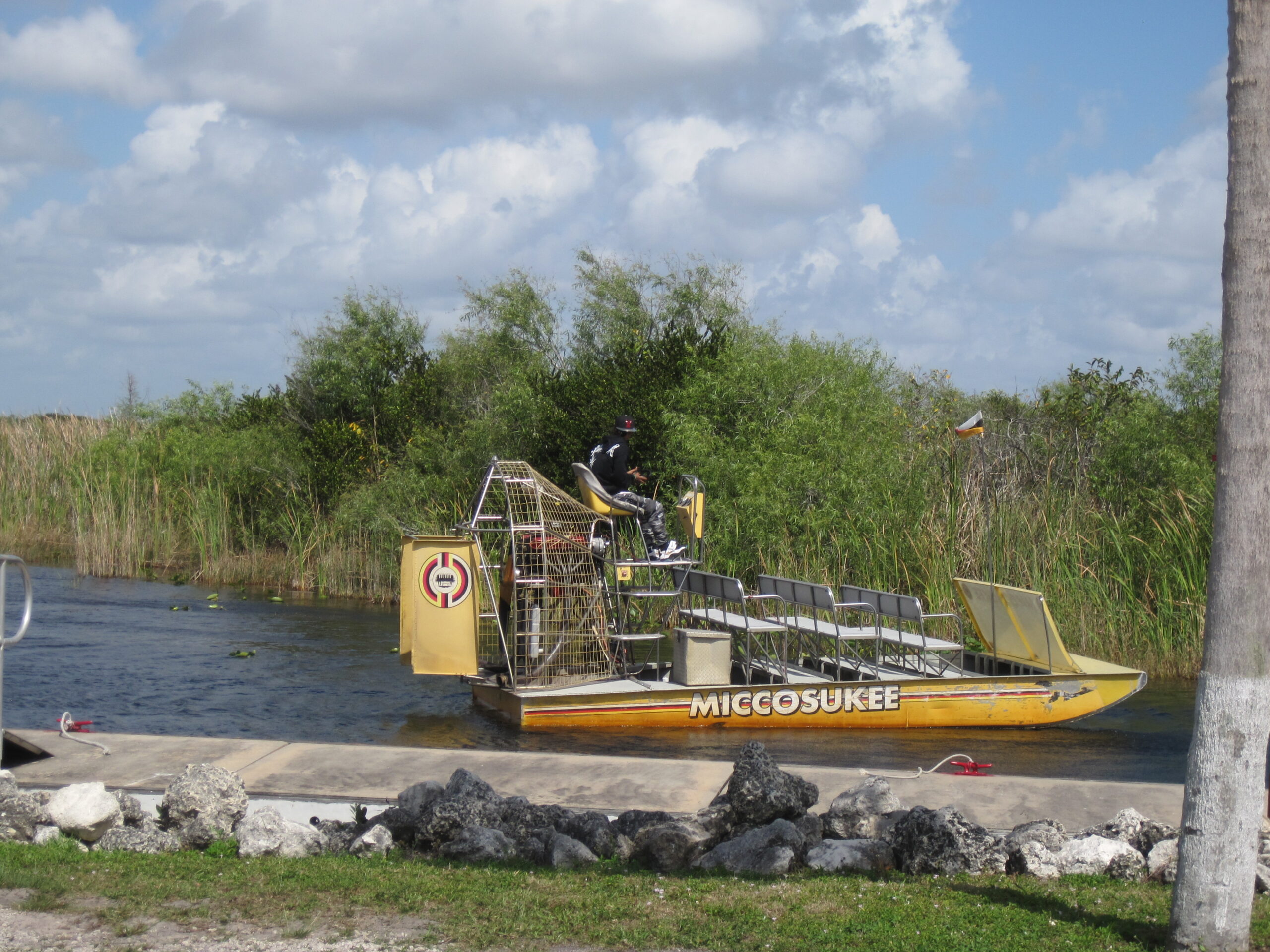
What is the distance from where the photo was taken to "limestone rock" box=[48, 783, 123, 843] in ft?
23.4

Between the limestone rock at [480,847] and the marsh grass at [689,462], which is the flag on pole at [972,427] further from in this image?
the limestone rock at [480,847]

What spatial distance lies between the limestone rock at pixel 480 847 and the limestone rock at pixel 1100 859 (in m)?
3.04

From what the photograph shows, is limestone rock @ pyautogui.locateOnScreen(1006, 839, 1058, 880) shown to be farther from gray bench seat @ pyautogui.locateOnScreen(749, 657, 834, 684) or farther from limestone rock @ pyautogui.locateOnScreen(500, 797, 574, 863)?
gray bench seat @ pyautogui.locateOnScreen(749, 657, 834, 684)

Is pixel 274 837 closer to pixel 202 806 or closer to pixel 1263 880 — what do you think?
pixel 202 806

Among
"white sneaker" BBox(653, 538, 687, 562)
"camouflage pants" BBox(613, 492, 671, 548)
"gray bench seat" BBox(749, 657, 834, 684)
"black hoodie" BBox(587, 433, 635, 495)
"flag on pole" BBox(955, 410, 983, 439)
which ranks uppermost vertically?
"flag on pole" BBox(955, 410, 983, 439)

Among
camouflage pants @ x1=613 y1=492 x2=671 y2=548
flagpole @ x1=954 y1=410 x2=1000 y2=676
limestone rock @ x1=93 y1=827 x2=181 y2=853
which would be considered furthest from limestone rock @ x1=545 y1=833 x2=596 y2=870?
flagpole @ x1=954 y1=410 x2=1000 y2=676

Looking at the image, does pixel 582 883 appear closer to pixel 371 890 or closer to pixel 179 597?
pixel 371 890

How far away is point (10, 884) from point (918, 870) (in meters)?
4.64

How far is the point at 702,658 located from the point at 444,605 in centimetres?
284

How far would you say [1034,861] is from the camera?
6797 millimetres

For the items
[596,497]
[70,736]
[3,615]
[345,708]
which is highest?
[596,497]

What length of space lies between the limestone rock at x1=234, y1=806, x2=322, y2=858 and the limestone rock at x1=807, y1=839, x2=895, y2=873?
9.28 ft

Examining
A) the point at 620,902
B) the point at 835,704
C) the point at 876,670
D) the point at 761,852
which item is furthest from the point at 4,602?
the point at 876,670

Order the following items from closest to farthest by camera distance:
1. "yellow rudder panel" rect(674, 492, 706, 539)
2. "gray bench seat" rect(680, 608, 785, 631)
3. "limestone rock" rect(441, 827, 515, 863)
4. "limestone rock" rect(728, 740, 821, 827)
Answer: "limestone rock" rect(441, 827, 515, 863), "limestone rock" rect(728, 740, 821, 827), "gray bench seat" rect(680, 608, 785, 631), "yellow rudder panel" rect(674, 492, 706, 539)
